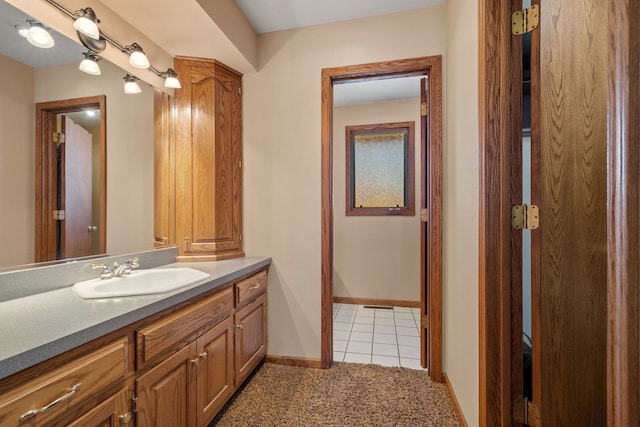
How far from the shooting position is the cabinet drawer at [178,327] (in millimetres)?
1011

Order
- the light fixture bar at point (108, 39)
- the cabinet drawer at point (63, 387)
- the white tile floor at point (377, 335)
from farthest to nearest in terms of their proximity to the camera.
A: the white tile floor at point (377, 335), the light fixture bar at point (108, 39), the cabinet drawer at point (63, 387)

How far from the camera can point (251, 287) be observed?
1875 mm

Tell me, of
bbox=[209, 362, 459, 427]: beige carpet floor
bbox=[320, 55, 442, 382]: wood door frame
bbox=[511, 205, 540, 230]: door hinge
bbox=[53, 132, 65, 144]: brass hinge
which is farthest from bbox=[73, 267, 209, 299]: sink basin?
bbox=[511, 205, 540, 230]: door hinge

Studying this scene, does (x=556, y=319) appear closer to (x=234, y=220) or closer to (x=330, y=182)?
(x=330, y=182)

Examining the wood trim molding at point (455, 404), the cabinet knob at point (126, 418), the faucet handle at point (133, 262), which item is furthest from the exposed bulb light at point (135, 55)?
the wood trim molding at point (455, 404)

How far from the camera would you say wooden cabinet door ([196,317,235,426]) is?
134cm

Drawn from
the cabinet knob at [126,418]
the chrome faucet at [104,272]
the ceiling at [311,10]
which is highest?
the ceiling at [311,10]

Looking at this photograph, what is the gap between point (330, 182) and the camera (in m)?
2.11

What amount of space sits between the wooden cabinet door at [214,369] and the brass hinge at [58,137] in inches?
46.8

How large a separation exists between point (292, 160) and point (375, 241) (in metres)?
1.82

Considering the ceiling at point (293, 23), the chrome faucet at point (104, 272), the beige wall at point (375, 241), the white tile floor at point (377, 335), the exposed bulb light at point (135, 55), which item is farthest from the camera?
the beige wall at point (375, 241)

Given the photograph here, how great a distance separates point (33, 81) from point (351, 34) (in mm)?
1901

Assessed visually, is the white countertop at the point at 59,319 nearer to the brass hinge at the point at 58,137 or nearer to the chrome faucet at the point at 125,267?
the chrome faucet at the point at 125,267

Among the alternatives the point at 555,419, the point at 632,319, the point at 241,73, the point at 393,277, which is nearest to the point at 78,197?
the point at 241,73
